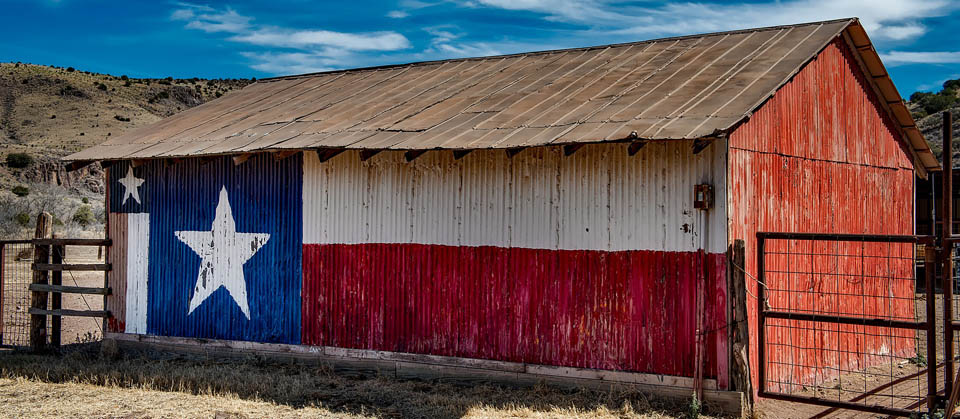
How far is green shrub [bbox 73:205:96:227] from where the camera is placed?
115 ft

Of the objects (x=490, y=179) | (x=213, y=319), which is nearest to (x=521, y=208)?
(x=490, y=179)

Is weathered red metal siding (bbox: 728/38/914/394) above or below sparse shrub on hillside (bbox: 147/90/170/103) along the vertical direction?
below

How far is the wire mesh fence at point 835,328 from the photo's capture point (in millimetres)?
9320

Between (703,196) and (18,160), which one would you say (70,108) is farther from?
(703,196)

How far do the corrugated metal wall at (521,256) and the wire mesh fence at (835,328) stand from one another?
3.09ft

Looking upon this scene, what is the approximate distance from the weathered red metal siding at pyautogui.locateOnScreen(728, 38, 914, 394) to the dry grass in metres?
2.22

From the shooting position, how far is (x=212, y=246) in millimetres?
12539

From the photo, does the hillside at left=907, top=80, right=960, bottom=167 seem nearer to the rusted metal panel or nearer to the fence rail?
the rusted metal panel

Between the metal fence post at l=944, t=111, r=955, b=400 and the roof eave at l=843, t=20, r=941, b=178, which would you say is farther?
the roof eave at l=843, t=20, r=941, b=178

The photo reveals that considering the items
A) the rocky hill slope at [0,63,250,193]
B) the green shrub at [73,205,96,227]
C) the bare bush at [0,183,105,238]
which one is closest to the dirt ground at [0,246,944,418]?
the bare bush at [0,183,105,238]

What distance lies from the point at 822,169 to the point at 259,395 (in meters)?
7.39

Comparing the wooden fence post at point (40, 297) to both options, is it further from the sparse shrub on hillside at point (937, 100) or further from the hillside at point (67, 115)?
the sparse shrub on hillside at point (937, 100)

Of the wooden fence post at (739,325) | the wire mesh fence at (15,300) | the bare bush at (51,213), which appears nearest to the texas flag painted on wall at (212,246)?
the wire mesh fence at (15,300)

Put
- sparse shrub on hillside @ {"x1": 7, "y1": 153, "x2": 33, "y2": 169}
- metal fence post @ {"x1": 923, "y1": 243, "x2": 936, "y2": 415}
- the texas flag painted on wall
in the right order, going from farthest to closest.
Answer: sparse shrub on hillside @ {"x1": 7, "y1": 153, "x2": 33, "y2": 169}
the texas flag painted on wall
metal fence post @ {"x1": 923, "y1": 243, "x2": 936, "y2": 415}
